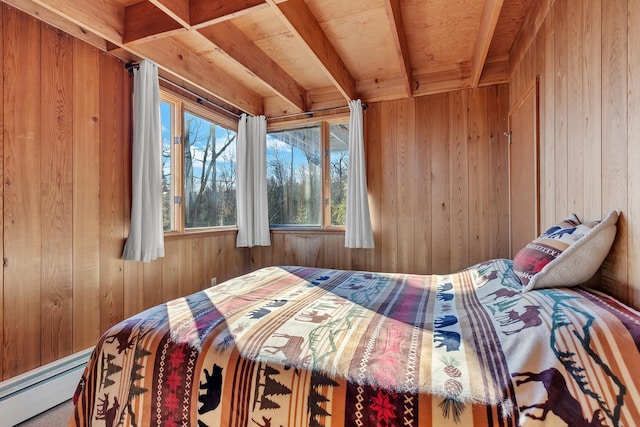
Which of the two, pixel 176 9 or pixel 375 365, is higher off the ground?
pixel 176 9

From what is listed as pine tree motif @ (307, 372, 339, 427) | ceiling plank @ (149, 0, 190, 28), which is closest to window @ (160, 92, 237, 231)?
ceiling plank @ (149, 0, 190, 28)

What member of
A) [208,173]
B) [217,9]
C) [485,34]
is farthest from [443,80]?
[208,173]

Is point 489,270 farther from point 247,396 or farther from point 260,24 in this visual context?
point 260,24

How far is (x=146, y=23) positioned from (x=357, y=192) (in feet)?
6.94

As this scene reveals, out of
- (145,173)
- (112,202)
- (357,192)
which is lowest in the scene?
(112,202)

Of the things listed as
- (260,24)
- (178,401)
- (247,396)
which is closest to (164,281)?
(178,401)

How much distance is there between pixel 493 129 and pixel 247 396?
2918mm

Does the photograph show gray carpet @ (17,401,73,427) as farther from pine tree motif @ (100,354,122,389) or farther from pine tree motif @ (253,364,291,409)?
pine tree motif @ (253,364,291,409)

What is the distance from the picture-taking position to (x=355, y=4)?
1.99 metres

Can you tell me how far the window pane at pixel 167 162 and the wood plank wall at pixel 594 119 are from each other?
113 inches

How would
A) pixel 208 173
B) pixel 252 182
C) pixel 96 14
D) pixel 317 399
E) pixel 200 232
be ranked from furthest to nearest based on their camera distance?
1. pixel 252 182
2. pixel 208 173
3. pixel 200 232
4. pixel 96 14
5. pixel 317 399

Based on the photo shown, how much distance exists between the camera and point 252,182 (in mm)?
3438

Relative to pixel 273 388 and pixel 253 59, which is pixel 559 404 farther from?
pixel 253 59

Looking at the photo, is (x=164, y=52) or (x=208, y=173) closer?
(x=164, y=52)
